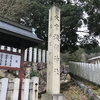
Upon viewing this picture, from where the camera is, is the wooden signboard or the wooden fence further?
the wooden signboard

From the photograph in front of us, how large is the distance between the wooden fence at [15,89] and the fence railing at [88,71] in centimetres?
383

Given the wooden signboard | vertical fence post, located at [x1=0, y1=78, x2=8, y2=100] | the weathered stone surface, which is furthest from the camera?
the weathered stone surface

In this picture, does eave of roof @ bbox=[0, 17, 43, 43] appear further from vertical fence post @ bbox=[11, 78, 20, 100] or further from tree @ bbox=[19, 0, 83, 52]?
tree @ bbox=[19, 0, 83, 52]

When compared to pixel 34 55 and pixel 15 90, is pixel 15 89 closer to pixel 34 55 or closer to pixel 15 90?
pixel 15 90

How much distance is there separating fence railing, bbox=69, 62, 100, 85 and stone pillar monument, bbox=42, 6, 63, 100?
143 inches

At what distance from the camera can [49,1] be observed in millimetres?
10961

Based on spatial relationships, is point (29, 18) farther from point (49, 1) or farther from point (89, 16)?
point (89, 16)

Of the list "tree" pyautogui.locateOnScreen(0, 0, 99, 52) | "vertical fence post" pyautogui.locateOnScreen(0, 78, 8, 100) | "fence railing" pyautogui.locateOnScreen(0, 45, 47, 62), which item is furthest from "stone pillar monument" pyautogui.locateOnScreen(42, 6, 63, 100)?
"tree" pyautogui.locateOnScreen(0, 0, 99, 52)

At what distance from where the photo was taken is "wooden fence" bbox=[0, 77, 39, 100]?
4.05 meters

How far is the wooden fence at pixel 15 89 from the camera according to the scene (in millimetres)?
4051

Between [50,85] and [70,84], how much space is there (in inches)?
196

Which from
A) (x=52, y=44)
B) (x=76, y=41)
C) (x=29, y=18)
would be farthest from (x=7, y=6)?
(x=52, y=44)

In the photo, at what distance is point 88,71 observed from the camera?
8273 mm

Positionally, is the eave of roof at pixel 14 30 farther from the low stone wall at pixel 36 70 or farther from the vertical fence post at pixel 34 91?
the low stone wall at pixel 36 70
